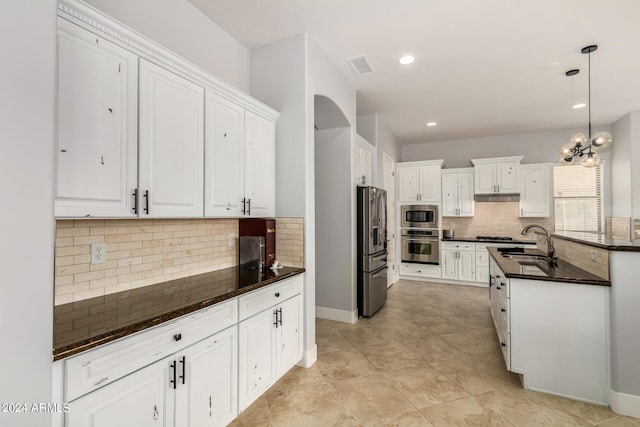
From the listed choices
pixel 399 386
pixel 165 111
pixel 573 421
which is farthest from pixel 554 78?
pixel 165 111

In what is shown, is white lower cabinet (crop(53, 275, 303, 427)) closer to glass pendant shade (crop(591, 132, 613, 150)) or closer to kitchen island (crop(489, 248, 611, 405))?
kitchen island (crop(489, 248, 611, 405))

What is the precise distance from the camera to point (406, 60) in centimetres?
347

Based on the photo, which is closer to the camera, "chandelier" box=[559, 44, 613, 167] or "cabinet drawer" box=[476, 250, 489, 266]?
"chandelier" box=[559, 44, 613, 167]

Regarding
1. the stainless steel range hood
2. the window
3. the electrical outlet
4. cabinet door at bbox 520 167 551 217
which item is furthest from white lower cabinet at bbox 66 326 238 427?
the window

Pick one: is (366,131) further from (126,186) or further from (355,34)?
(126,186)

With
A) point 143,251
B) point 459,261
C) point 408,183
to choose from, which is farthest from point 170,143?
point 459,261

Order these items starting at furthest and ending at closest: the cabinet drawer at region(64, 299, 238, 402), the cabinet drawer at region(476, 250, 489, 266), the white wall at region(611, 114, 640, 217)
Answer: the cabinet drawer at region(476, 250, 489, 266)
the white wall at region(611, 114, 640, 217)
the cabinet drawer at region(64, 299, 238, 402)

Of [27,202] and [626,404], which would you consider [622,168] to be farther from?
[27,202]

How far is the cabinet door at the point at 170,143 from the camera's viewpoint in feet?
5.82

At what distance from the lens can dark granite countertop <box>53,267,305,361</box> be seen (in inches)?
48.8

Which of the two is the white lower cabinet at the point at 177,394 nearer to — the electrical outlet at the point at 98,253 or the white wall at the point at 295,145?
the electrical outlet at the point at 98,253

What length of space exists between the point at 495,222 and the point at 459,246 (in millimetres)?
1100

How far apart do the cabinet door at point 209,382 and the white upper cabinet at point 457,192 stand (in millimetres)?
5853

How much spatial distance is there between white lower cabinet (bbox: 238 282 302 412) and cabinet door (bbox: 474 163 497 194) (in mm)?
5173
